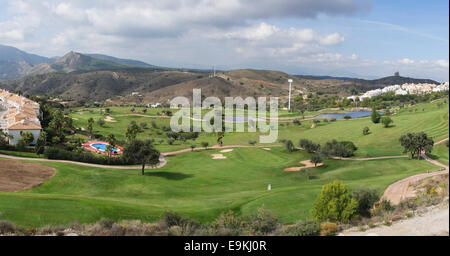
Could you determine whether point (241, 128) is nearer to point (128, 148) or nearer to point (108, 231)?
point (128, 148)

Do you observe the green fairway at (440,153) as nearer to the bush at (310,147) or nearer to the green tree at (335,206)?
the bush at (310,147)

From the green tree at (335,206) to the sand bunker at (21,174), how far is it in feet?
100

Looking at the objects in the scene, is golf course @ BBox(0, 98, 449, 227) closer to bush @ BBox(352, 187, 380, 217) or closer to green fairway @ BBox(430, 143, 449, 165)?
green fairway @ BBox(430, 143, 449, 165)

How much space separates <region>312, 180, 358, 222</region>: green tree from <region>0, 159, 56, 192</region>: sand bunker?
3050cm

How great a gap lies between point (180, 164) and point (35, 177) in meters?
22.1

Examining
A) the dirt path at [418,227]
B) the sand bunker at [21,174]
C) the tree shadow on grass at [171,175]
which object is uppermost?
A: the dirt path at [418,227]

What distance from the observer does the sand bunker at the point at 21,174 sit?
32969 millimetres

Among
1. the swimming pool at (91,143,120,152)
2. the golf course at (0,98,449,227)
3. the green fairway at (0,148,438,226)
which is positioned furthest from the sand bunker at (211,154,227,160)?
the swimming pool at (91,143,120,152)

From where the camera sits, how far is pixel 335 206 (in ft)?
68.9

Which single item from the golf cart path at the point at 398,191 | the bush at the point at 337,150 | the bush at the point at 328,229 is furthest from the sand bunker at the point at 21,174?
the bush at the point at 337,150

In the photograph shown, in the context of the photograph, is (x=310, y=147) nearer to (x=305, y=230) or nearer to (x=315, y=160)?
(x=315, y=160)

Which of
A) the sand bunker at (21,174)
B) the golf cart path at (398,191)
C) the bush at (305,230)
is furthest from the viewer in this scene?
the sand bunker at (21,174)

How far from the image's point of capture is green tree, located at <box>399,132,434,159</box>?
46.5m
